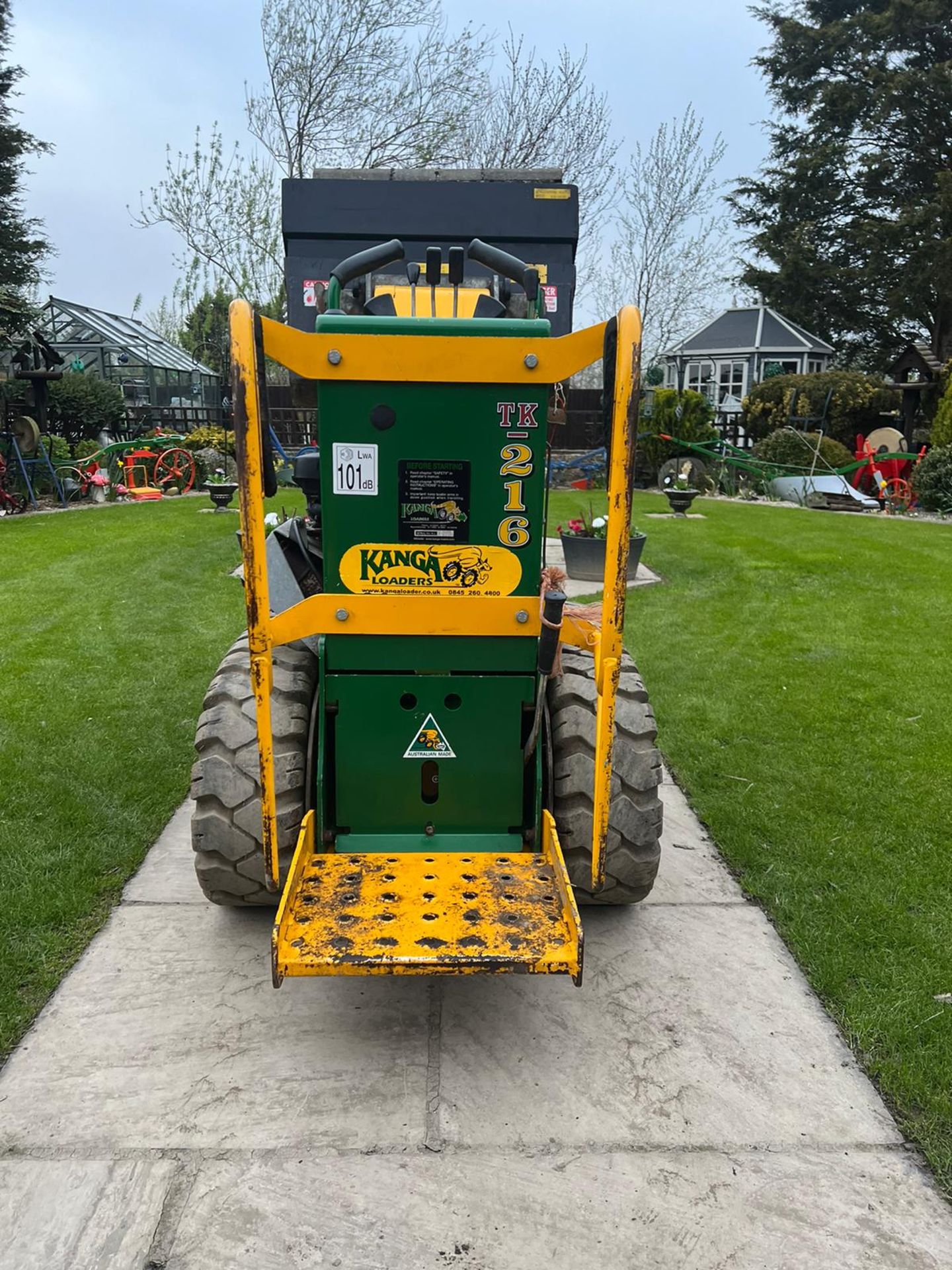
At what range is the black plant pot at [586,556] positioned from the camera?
8.19m

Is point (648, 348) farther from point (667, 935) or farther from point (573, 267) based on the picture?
point (667, 935)

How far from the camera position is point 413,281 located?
2.93 meters

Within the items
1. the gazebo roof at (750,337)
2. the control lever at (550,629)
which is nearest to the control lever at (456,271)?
the control lever at (550,629)

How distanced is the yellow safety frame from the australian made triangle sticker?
1.00 ft

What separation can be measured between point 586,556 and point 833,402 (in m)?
13.5

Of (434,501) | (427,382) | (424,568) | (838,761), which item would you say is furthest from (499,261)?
(838,761)

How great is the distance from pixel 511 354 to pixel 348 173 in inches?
150

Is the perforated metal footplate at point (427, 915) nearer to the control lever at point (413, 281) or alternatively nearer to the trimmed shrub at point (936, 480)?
the control lever at point (413, 281)

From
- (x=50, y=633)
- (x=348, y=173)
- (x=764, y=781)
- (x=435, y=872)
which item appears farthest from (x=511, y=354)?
(x=50, y=633)

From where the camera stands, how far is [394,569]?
245 centimetres

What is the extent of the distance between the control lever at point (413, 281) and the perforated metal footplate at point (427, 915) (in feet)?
5.38

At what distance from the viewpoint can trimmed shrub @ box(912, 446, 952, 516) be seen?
558 inches

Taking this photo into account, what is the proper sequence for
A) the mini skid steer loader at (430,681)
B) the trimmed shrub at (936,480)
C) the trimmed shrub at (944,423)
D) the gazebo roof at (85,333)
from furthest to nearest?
1. the gazebo roof at (85,333)
2. the trimmed shrub at (944,423)
3. the trimmed shrub at (936,480)
4. the mini skid steer loader at (430,681)

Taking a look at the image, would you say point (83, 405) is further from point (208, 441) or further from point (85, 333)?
point (85, 333)
